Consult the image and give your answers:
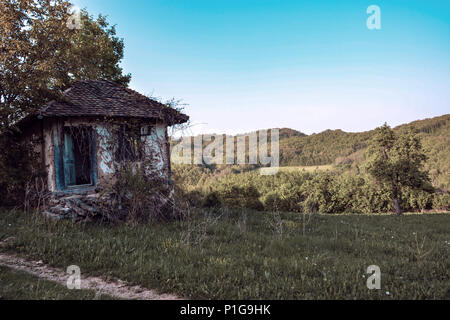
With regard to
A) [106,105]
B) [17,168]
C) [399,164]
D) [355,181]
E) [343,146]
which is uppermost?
[106,105]

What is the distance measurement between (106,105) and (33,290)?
7.64 m

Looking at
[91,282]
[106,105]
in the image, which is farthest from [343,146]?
[91,282]

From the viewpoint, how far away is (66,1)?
994 centimetres

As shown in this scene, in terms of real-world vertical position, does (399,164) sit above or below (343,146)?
below

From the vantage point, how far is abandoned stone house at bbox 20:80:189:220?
29.9ft

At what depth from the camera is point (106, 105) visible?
9.66 meters

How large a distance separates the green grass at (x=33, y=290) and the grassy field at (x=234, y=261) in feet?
1.96

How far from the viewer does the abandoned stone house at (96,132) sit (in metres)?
9.11

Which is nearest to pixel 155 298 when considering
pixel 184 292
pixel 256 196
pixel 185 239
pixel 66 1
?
pixel 184 292

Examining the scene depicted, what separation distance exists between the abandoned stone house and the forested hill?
200ft

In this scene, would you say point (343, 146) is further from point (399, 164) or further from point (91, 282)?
point (91, 282)

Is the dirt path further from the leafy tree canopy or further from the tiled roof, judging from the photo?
the leafy tree canopy
